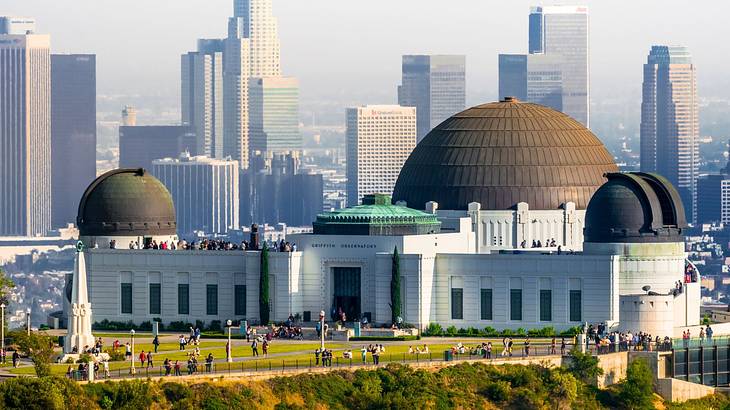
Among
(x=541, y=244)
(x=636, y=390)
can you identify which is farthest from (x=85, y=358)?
(x=541, y=244)

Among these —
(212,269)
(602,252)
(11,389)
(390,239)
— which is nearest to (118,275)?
(212,269)

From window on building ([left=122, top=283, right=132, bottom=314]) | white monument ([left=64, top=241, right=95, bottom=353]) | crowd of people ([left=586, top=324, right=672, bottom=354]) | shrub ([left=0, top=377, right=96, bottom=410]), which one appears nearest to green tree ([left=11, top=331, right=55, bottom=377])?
white monument ([left=64, top=241, right=95, bottom=353])

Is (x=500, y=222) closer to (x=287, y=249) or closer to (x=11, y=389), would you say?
(x=287, y=249)

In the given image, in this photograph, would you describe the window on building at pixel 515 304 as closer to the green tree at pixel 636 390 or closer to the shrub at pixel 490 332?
the shrub at pixel 490 332

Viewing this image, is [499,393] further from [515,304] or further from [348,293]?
[348,293]

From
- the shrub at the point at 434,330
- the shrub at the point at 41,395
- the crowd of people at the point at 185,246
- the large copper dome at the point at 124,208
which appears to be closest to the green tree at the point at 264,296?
the crowd of people at the point at 185,246

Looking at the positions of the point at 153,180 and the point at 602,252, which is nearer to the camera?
the point at 602,252

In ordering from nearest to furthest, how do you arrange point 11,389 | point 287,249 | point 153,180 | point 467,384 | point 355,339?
point 11,389 → point 467,384 → point 355,339 → point 287,249 → point 153,180

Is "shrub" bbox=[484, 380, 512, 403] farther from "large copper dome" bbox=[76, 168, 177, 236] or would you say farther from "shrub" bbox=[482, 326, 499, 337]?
"large copper dome" bbox=[76, 168, 177, 236]
